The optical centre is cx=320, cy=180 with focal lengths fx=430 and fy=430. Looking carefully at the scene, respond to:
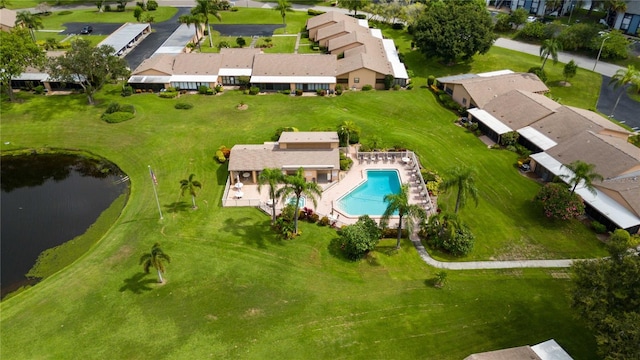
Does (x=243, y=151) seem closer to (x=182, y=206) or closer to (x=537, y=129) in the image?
(x=182, y=206)

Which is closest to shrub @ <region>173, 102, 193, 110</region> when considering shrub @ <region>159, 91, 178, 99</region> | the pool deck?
shrub @ <region>159, 91, 178, 99</region>

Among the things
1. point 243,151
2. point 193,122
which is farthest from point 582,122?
point 193,122

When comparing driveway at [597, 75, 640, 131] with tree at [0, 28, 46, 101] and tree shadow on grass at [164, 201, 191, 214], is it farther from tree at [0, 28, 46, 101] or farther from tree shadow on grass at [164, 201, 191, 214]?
tree at [0, 28, 46, 101]

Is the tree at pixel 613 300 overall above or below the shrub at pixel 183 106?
above

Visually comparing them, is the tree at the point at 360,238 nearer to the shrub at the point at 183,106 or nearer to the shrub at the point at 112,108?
the shrub at the point at 183,106

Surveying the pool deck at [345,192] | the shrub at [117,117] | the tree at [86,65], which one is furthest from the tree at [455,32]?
the tree at [86,65]

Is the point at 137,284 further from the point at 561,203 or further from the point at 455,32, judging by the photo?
the point at 455,32
